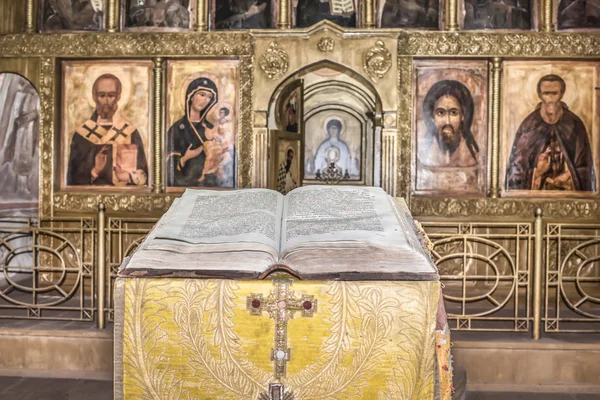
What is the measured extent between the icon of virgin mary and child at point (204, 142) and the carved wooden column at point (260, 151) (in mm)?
419

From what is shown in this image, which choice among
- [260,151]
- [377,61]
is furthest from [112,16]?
[377,61]

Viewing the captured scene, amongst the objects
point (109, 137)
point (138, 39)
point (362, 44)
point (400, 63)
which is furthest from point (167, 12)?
point (400, 63)

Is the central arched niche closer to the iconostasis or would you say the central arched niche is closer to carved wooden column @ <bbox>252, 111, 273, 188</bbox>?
the iconostasis

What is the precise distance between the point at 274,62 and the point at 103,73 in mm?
2411

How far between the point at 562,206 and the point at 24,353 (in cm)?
648

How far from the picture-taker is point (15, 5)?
8.30 meters

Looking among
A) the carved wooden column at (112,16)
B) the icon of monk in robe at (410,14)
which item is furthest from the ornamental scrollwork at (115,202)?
the icon of monk in robe at (410,14)

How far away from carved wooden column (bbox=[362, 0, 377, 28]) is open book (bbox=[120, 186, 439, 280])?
551 cm

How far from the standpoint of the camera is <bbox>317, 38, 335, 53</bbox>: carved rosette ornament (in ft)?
25.5

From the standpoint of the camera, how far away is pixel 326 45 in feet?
25.5

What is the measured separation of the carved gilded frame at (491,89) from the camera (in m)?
7.76

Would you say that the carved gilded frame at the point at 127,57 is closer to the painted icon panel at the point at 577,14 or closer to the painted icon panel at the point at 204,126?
the painted icon panel at the point at 204,126

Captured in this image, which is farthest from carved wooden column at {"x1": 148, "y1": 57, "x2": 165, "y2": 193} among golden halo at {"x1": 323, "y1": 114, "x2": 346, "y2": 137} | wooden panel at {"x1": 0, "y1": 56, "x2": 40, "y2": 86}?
golden halo at {"x1": 323, "y1": 114, "x2": 346, "y2": 137}

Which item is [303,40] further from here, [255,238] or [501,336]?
[255,238]
